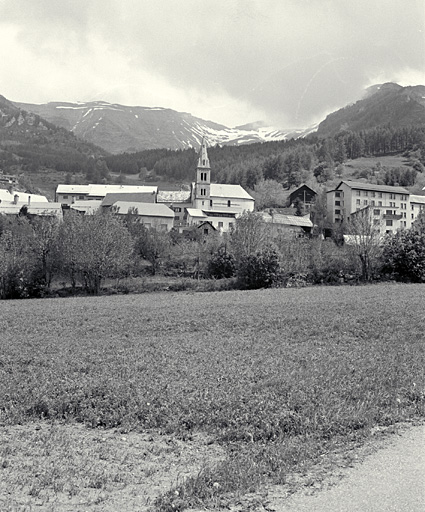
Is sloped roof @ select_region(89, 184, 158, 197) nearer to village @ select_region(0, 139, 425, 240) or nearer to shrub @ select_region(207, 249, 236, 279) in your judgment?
village @ select_region(0, 139, 425, 240)

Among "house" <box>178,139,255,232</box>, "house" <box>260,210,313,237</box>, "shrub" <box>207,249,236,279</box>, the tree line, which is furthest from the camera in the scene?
"house" <box>178,139,255,232</box>

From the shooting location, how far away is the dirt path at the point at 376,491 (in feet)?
24.8

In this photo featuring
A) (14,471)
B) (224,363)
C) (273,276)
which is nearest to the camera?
(14,471)

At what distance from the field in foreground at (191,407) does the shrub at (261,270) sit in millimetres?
37891

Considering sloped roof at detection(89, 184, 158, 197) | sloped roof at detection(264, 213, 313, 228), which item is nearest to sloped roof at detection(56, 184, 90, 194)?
sloped roof at detection(89, 184, 158, 197)

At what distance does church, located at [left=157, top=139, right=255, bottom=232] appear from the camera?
14500 centimetres

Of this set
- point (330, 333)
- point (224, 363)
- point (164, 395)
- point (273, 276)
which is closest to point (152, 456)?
point (164, 395)

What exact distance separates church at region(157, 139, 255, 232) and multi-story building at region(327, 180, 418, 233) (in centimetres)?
2359

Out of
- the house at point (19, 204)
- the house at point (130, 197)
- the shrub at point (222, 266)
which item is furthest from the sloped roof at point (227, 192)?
the shrub at point (222, 266)

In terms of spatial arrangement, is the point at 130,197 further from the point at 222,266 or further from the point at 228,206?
the point at 222,266

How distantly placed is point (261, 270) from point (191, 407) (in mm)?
51253

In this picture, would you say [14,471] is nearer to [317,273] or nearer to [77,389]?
[77,389]

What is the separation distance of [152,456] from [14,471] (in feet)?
7.91

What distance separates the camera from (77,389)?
1437 cm
